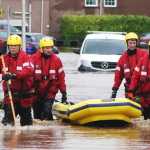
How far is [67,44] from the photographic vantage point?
2901 inches

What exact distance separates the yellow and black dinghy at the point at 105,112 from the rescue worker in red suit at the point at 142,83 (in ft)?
2.32

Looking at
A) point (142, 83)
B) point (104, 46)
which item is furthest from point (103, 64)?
point (142, 83)

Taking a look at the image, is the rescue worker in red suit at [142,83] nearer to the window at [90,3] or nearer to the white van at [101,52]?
the white van at [101,52]

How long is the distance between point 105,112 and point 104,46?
19.9 m

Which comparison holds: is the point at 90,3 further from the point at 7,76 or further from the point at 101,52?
the point at 7,76

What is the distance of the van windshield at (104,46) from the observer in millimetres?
34969

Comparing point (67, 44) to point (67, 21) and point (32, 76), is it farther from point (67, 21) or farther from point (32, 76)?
point (32, 76)

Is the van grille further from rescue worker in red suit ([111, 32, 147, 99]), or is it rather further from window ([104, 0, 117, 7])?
window ([104, 0, 117, 7])

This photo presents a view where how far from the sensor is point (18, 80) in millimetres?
16016

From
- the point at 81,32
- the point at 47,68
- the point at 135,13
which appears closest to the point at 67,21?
the point at 81,32

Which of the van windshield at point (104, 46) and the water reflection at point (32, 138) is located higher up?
the water reflection at point (32, 138)

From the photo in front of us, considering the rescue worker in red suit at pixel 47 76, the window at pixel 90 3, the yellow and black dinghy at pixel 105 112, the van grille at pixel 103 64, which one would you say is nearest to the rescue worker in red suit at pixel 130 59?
the rescue worker in red suit at pixel 47 76

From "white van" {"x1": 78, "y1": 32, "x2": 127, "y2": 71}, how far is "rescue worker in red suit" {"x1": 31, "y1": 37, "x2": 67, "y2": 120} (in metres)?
17.1

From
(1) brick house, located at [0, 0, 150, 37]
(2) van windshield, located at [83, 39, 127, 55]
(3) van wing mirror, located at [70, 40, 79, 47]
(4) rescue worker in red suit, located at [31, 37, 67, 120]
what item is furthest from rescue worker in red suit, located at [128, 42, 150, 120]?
(1) brick house, located at [0, 0, 150, 37]
